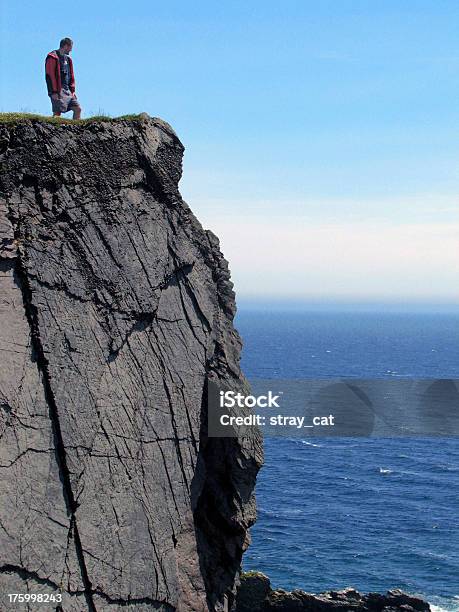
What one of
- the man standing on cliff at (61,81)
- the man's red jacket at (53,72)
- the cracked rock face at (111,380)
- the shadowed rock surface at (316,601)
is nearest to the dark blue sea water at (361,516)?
the shadowed rock surface at (316,601)

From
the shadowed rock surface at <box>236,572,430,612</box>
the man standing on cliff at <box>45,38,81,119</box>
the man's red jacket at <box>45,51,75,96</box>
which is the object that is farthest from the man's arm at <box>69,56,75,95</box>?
the shadowed rock surface at <box>236,572,430,612</box>

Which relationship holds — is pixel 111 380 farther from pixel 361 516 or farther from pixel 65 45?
pixel 361 516

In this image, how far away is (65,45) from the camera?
2188cm

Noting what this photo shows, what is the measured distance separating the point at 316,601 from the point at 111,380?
35493mm

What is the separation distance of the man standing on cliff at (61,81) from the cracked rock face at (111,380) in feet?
7.17

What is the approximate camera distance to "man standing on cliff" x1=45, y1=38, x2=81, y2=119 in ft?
71.3

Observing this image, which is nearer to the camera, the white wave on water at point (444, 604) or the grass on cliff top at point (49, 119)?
the grass on cliff top at point (49, 119)

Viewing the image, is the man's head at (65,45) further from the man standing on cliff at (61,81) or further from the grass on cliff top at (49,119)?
the grass on cliff top at (49,119)

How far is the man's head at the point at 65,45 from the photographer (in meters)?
21.8

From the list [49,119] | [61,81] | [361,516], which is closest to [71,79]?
[61,81]

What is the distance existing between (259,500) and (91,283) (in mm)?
59208

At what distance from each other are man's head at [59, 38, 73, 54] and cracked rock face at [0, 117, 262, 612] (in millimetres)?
3279

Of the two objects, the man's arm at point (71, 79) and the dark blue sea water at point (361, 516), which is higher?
the man's arm at point (71, 79)

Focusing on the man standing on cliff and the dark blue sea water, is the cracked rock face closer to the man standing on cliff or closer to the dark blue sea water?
the man standing on cliff
